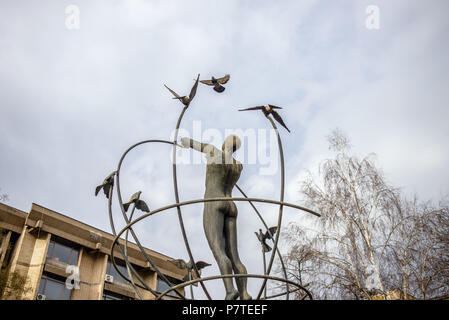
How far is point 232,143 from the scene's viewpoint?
16.4 ft

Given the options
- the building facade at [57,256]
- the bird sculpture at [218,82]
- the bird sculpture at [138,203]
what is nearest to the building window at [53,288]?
the building facade at [57,256]

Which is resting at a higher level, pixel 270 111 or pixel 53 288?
pixel 53 288

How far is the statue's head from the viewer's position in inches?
197

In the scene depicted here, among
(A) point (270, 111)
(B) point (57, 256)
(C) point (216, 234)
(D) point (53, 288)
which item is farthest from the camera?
(B) point (57, 256)

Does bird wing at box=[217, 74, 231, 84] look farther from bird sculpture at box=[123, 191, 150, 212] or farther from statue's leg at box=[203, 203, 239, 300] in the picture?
bird sculpture at box=[123, 191, 150, 212]

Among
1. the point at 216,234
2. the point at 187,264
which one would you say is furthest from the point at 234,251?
the point at 187,264

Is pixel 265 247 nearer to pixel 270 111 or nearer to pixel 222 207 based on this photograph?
pixel 222 207

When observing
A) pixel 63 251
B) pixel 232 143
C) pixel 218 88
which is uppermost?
pixel 63 251

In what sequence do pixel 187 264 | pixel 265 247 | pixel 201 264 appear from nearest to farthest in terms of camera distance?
1. pixel 201 264
2. pixel 187 264
3. pixel 265 247

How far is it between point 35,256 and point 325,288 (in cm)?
1843

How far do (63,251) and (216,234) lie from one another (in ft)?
80.5

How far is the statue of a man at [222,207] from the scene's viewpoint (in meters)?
4.53

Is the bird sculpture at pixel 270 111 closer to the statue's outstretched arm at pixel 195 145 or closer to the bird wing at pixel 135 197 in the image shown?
the statue's outstretched arm at pixel 195 145
